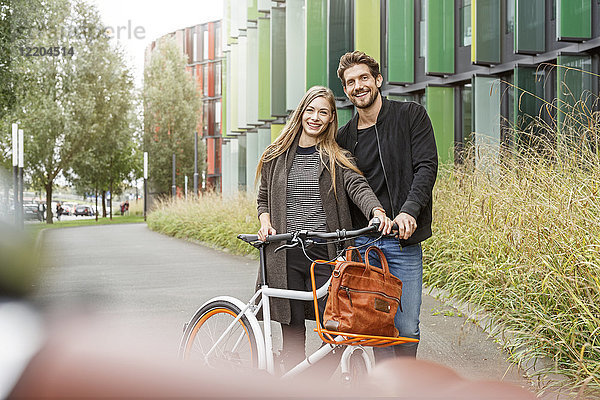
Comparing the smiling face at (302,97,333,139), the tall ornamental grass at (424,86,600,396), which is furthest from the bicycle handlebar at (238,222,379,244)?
the tall ornamental grass at (424,86,600,396)

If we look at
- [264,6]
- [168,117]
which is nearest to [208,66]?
[168,117]

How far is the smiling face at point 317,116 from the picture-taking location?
3.73m

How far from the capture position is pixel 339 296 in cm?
304

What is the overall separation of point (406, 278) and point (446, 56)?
13.6m

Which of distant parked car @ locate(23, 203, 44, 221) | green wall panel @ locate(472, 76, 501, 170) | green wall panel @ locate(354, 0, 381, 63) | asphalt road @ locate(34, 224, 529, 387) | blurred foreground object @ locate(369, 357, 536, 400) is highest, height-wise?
green wall panel @ locate(354, 0, 381, 63)

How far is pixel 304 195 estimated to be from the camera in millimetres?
3824

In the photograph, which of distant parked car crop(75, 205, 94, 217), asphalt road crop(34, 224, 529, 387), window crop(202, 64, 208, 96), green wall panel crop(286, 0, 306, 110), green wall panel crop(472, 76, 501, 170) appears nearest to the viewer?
asphalt road crop(34, 224, 529, 387)

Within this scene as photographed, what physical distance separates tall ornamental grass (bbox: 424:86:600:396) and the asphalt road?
0.97 feet

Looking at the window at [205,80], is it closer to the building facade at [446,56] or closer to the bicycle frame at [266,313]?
the building facade at [446,56]

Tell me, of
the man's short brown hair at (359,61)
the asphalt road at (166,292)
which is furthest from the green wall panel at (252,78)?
the man's short brown hair at (359,61)

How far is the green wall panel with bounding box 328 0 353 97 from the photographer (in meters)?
20.0

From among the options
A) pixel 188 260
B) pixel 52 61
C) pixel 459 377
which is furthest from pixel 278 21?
pixel 459 377

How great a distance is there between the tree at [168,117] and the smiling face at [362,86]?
4951cm

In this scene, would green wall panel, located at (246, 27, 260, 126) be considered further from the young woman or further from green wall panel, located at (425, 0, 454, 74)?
the young woman
